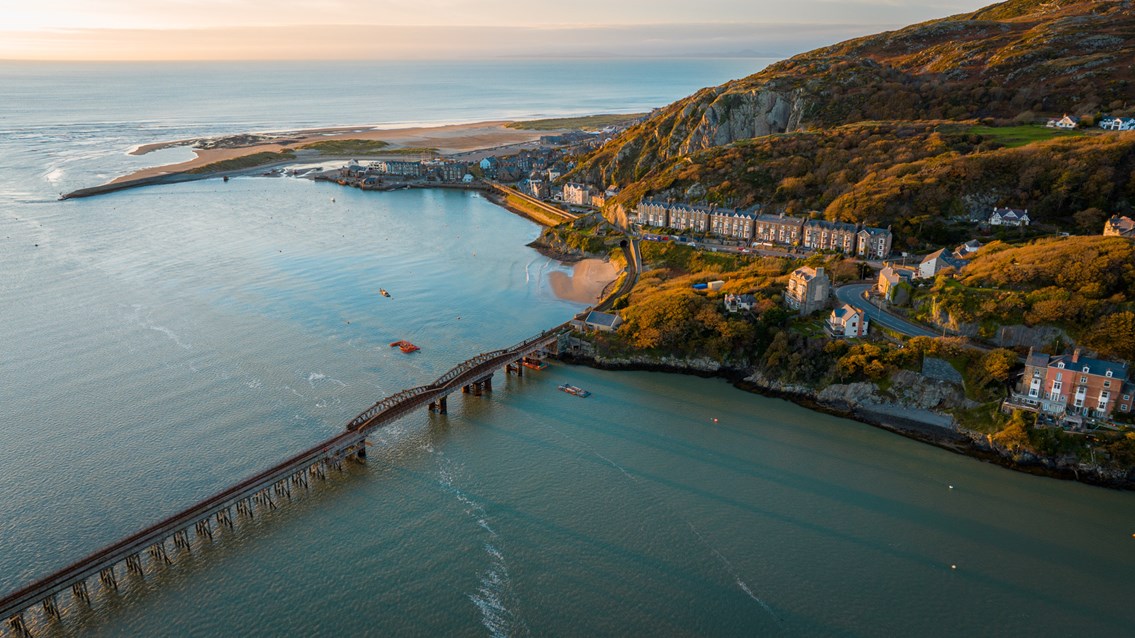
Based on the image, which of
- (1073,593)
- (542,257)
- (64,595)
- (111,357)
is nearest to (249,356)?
(111,357)

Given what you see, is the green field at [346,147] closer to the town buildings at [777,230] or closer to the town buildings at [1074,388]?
the town buildings at [777,230]

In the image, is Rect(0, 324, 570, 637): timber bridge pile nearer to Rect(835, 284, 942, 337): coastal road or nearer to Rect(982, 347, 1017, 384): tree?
Rect(835, 284, 942, 337): coastal road

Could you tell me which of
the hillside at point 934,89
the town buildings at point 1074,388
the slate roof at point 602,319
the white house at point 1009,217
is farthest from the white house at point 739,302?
the hillside at point 934,89

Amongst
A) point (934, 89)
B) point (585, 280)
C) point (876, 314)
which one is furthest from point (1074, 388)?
point (934, 89)

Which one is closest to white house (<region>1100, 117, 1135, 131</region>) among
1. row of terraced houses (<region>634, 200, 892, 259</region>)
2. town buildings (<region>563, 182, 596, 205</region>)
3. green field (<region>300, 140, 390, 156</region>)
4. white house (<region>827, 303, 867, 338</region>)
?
row of terraced houses (<region>634, 200, 892, 259</region>)

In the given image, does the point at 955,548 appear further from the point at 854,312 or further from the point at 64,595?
the point at 64,595

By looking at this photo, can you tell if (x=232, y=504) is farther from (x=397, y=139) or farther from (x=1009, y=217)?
(x=397, y=139)
